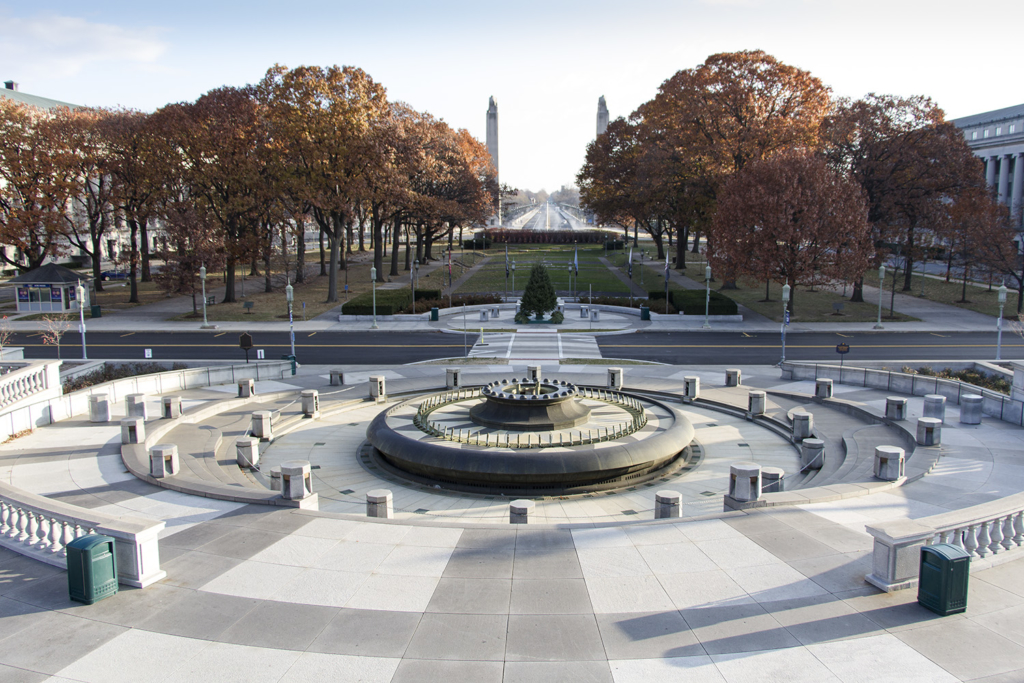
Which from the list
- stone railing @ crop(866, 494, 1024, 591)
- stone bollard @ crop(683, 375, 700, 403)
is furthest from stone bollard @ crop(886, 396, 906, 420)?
stone railing @ crop(866, 494, 1024, 591)

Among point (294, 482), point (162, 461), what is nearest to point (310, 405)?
point (162, 461)

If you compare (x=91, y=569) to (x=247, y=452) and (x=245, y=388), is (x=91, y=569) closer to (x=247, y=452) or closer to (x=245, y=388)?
(x=247, y=452)

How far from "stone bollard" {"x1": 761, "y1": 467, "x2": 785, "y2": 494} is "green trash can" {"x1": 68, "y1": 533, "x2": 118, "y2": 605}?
14444mm

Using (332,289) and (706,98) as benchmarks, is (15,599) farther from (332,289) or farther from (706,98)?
(706,98)

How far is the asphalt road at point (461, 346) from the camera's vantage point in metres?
41.9

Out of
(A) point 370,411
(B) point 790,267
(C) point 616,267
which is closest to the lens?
(A) point 370,411

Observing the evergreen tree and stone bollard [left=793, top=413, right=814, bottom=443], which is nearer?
stone bollard [left=793, top=413, right=814, bottom=443]

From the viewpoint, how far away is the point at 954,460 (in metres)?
20.0

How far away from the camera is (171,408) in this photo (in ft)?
81.5

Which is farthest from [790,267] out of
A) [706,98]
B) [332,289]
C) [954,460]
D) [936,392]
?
[332,289]

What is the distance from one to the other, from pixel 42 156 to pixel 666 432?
60.4m

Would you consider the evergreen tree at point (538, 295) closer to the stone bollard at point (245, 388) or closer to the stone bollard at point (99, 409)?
the stone bollard at point (245, 388)

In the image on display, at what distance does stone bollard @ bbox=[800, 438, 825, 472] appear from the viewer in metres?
21.0

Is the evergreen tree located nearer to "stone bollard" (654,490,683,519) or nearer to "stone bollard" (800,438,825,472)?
"stone bollard" (800,438,825,472)
